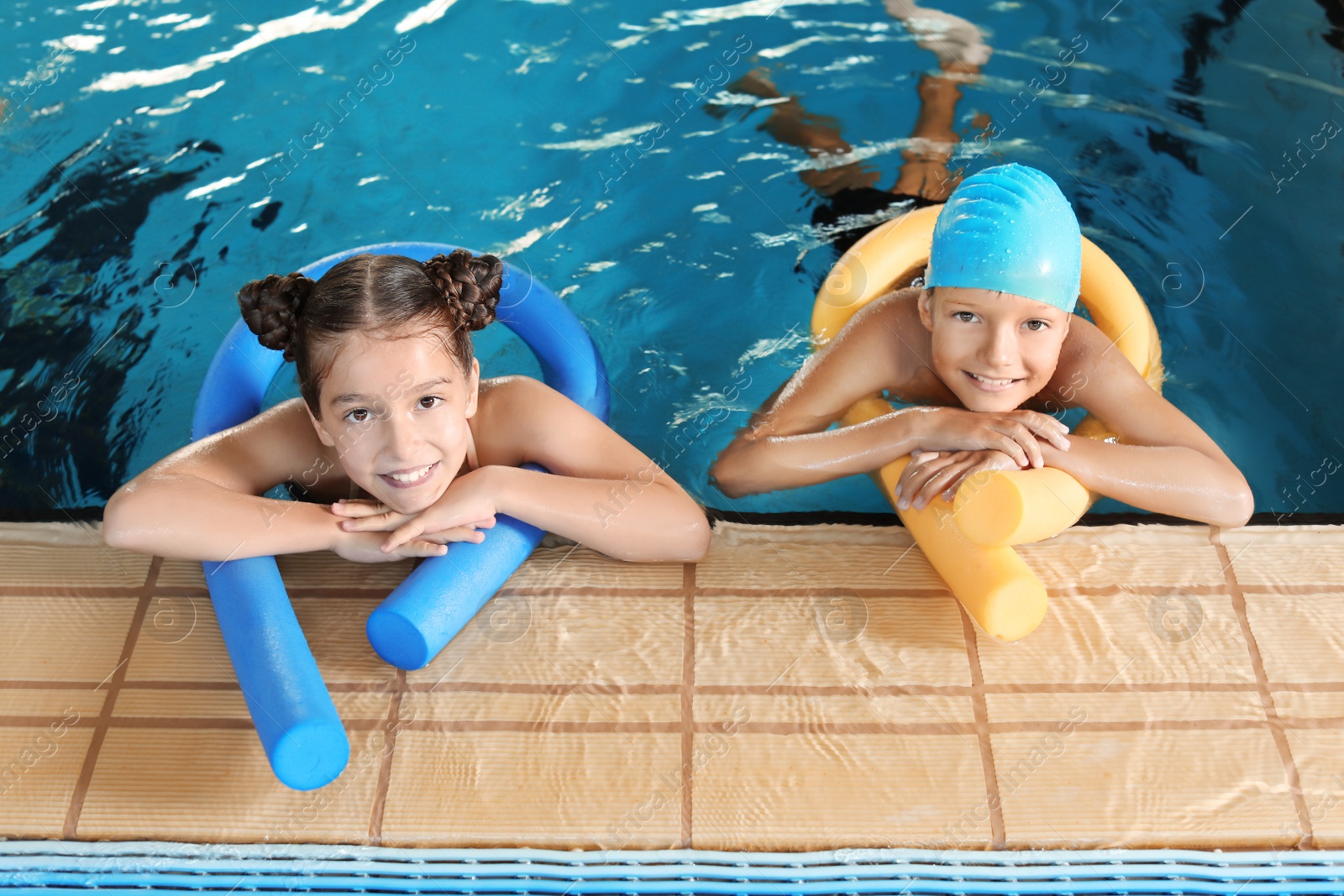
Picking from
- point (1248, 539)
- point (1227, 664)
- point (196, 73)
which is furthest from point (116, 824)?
point (196, 73)

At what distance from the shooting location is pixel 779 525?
2580 mm

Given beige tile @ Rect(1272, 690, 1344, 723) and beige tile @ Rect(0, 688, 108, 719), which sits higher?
beige tile @ Rect(0, 688, 108, 719)

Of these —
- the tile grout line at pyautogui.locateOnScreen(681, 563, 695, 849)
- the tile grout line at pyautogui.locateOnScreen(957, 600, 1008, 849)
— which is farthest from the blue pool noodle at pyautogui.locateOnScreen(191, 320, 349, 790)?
the tile grout line at pyautogui.locateOnScreen(957, 600, 1008, 849)

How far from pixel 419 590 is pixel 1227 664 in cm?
168

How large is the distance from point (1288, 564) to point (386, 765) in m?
2.02

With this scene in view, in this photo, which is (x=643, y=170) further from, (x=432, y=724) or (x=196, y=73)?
(x=432, y=724)

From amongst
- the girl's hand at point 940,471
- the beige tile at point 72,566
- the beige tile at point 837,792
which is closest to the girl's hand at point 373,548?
the beige tile at point 72,566

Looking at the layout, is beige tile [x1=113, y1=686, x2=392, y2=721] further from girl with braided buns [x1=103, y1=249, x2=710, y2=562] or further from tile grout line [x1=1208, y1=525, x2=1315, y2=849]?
tile grout line [x1=1208, y1=525, x2=1315, y2=849]

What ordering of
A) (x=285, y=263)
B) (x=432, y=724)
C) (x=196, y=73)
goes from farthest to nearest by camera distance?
1. (x=196, y=73)
2. (x=285, y=263)
3. (x=432, y=724)

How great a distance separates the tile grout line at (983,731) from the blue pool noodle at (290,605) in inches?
38.2

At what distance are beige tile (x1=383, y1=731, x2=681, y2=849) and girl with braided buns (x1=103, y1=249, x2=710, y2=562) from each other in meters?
0.42

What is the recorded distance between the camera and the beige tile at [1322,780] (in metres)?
1.96

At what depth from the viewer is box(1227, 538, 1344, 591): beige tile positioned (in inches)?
93.0

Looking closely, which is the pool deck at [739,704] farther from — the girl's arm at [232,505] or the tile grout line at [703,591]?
the girl's arm at [232,505]
